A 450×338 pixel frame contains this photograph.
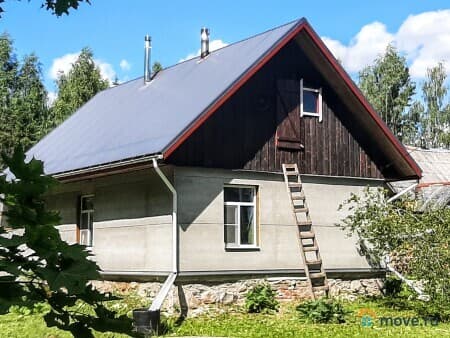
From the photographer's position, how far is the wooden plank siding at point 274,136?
13.2m

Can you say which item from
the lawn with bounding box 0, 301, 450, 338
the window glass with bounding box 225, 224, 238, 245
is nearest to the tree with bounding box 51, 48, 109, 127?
the window glass with bounding box 225, 224, 238, 245

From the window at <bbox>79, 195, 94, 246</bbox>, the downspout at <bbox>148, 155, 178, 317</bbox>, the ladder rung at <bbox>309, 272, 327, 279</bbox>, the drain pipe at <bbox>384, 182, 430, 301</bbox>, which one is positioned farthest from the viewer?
the window at <bbox>79, 195, 94, 246</bbox>

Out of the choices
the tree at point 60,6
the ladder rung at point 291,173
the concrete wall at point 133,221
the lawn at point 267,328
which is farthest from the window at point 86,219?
the tree at point 60,6

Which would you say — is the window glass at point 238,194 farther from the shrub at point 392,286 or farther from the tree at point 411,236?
the shrub at point 392,286

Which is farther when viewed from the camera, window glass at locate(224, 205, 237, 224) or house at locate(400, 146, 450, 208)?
house at locate(400, 146, 450, 208)

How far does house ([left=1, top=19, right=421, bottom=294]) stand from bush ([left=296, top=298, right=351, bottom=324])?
1.68 m

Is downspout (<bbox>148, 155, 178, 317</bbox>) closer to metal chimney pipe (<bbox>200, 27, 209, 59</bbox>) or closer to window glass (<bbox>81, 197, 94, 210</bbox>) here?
window glass (<bbox>81, 197, 94, 210</bbox>)

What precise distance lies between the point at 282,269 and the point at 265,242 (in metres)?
0.69

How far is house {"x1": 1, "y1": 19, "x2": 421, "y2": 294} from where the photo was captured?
12.8 metres

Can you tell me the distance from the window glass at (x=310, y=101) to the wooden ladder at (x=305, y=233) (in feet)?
4.73

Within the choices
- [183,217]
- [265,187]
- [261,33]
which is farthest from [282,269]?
[261,33]

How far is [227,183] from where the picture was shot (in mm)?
13453

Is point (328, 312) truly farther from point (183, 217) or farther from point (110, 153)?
point (110, 153)

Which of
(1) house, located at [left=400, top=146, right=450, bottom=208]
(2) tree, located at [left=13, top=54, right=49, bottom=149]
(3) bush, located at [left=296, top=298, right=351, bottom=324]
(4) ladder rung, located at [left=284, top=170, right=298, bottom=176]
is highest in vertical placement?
(2) tree, located at [left=13, top=54, right=49, bottom=149]
